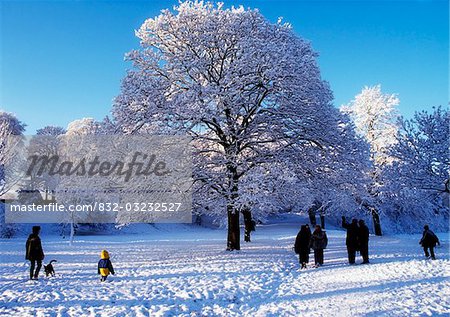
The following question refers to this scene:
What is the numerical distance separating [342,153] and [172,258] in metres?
10.0

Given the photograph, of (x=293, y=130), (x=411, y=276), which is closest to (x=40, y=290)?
(x=411, y=276)

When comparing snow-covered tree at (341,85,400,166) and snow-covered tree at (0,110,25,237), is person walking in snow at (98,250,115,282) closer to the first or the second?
snow-covered tree at (0,110,25,237)

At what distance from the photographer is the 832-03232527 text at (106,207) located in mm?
16531

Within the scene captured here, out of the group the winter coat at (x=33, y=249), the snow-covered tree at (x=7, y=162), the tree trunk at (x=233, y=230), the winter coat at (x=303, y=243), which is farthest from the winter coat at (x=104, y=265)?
the snow-covered tree at (x=7, y=162)

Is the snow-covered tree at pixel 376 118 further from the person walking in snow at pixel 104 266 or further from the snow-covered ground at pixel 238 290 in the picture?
the person walking in snow at pixel 104 266

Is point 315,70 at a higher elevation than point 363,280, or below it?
higher

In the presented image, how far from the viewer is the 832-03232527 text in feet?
54.2

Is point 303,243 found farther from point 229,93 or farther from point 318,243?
point 229,93

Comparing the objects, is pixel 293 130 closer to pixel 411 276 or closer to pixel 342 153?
pixel 342 153

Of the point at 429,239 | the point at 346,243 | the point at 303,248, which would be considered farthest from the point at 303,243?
the point at 429,239

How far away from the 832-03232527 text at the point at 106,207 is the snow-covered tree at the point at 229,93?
6.29 ft

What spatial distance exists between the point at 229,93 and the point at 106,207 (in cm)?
3116

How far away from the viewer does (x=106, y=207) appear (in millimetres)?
41312

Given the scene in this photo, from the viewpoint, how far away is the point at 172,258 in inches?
685
